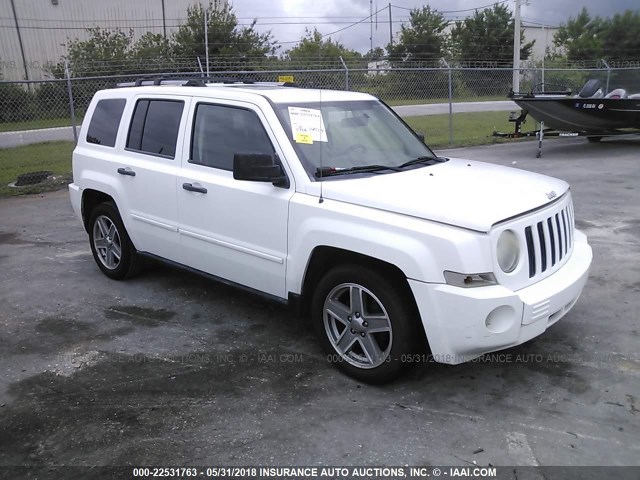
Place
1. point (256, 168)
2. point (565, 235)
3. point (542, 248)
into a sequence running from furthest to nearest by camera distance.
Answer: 1. point (565, 235)
2. point (256, 168)
3. point (542, 248)

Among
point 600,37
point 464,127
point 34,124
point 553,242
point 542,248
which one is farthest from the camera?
point 600,37

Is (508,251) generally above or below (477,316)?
above

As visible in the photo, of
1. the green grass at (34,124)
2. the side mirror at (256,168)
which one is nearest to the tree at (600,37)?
the green grass at (34,124)

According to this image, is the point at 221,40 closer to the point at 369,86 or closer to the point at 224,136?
the point at 369,86

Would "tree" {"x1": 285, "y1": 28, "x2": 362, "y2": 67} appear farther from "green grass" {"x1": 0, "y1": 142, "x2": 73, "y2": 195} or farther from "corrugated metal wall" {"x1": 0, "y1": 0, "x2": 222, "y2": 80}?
"green grass" {"x1": 0, "y1": 142, "x2": 73, "y2": 195}

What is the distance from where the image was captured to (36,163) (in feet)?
44.3

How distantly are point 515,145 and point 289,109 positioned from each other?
1276 centimetres

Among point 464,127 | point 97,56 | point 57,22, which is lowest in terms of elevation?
point 464,127

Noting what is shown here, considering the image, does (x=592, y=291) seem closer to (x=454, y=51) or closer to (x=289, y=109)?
(x=289, y=109)

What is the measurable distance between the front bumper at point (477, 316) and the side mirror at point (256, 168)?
1.25 metres

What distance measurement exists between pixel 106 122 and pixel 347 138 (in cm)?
266

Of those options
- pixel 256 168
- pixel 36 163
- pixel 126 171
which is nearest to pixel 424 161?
pixel 256 168

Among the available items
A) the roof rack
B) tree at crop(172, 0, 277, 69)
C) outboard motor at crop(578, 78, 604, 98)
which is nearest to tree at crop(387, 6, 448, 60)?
tree at crop(172, 0, 277, 69)

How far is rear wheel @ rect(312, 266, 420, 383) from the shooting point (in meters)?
3.53
